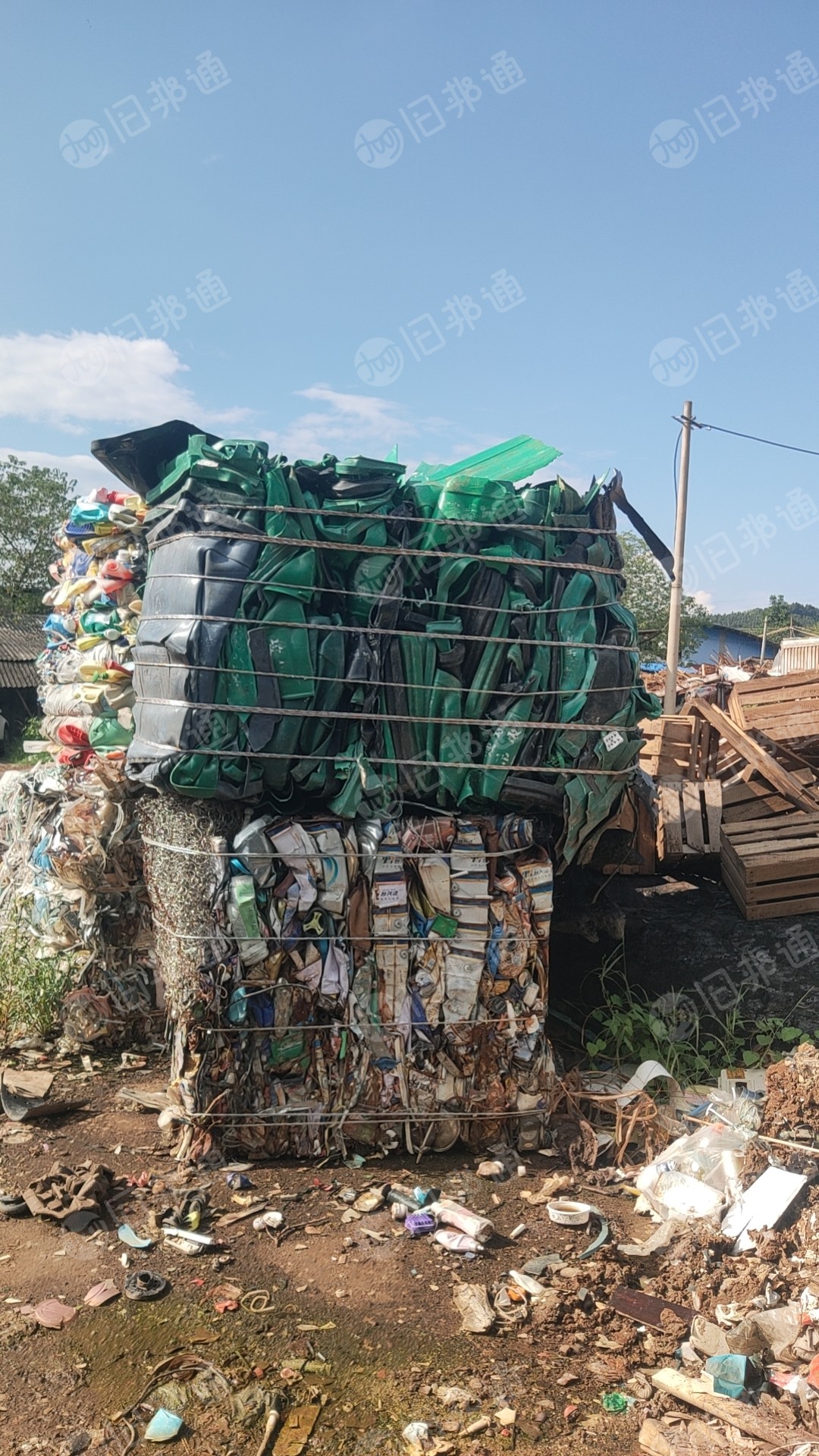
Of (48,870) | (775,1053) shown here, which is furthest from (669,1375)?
(48,870)

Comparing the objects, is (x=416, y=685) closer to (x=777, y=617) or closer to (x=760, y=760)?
(x=760, y=760)

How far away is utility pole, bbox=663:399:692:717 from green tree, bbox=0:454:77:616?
2072 centimetres

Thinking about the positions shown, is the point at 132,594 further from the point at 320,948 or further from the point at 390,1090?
the point at 390,1090

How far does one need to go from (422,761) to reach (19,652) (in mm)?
23396

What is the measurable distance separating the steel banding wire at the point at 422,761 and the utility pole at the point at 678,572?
288 inches

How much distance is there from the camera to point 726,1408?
3.01 metres

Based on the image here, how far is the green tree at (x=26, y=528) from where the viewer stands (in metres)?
28.5

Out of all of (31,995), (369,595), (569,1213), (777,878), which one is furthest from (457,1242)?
(777,878)

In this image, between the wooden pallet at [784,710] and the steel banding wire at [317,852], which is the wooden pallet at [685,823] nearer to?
the wooden pallet at [784,710]

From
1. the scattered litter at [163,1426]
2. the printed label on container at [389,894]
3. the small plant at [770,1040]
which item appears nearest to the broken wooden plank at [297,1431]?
the scattered litter at [163,1426]

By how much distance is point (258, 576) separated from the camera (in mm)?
4359

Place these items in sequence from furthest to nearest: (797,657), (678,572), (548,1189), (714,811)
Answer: (797,657) < (678,572) < (714,811) < (548,1189)

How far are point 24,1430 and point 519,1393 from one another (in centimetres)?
158

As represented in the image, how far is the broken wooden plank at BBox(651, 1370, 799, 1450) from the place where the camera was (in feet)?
9.46
